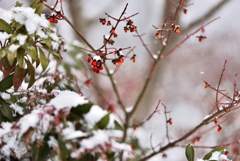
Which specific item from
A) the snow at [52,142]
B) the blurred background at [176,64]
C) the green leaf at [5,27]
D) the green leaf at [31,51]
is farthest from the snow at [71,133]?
the blurred background at [176,64]

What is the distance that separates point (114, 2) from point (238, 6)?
2120 millimetres

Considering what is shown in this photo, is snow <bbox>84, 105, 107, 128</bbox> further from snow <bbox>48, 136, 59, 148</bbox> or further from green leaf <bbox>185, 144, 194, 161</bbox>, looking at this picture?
green leaf <bbox>185, 144, 194, 161</bbox>

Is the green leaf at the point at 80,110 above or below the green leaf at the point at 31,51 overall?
below

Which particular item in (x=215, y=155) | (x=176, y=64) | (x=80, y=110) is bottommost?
(x=215, y=155)

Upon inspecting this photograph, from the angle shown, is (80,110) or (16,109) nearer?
(80,110)

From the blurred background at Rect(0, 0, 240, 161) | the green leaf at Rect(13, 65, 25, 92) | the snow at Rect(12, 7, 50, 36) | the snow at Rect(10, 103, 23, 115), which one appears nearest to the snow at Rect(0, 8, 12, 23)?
the snow at Rect(12, 7, 50, 36)

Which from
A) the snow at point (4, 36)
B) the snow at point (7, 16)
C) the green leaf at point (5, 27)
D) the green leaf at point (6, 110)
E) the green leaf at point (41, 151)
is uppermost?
the snow at point (7, 16)

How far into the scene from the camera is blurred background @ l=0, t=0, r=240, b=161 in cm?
224

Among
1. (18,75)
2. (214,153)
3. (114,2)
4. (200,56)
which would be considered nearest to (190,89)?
(200,56)

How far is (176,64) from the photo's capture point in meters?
4.09

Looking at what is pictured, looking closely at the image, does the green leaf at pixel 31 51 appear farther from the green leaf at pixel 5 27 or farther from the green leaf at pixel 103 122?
the green leaf at pixel 103 122

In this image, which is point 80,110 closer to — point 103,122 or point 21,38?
point 103,122

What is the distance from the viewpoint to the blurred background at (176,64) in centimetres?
224

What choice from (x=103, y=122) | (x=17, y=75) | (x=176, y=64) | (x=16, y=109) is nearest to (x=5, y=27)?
(x=17, y=75)
